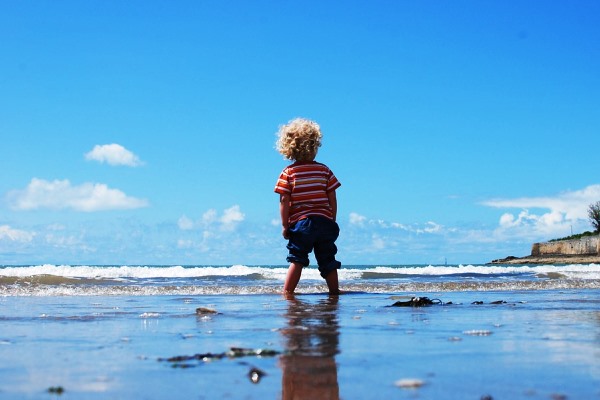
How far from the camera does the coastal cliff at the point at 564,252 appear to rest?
5680 cm

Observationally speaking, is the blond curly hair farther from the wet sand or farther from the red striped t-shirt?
the wet sand

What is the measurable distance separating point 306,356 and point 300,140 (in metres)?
4.44

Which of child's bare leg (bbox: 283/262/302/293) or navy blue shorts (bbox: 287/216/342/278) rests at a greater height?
navy blue shorts (bbox: 287/216/342/278)

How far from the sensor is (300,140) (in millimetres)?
6773

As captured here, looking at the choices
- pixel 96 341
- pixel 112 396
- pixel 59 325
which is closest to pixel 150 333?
pixel 96 341

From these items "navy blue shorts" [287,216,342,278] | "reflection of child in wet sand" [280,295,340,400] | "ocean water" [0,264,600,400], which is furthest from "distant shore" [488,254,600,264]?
"reflection of child in wet sand" [280,295,340,400]

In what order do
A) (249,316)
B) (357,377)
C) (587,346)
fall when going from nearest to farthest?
(357,377) → (587,346) → (249,316)

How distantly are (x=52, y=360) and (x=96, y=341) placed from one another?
→ 589 millimetres

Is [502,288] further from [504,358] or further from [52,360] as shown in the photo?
[52,360]

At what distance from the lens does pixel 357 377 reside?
2094 millimetres

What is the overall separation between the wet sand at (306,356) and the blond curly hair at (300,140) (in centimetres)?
269

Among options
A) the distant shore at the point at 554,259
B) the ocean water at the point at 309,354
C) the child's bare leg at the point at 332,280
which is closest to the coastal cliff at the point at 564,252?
the distant shore at the point at 554,259

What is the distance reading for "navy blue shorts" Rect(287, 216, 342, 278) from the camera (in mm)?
6605

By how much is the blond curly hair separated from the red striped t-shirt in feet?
0.56
